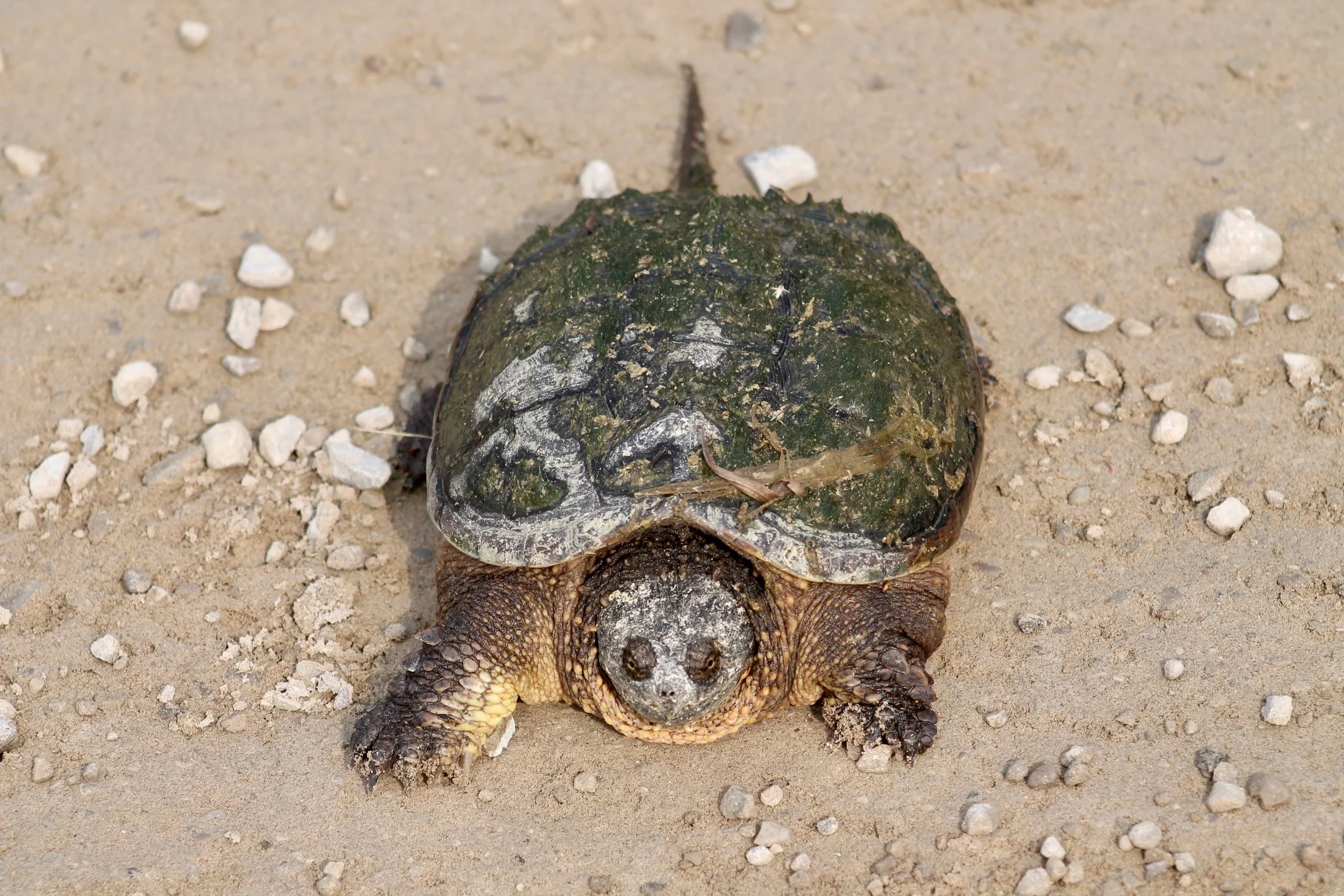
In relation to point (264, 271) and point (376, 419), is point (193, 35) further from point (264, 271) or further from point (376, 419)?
point (376, 419)

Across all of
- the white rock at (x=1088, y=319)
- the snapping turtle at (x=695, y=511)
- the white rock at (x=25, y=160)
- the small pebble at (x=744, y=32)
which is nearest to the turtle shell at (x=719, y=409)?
the snapping turtle at (x=695, y=511)

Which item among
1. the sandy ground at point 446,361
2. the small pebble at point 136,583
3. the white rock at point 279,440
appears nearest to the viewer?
the sandy ground at point 446,361

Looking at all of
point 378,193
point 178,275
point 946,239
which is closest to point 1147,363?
point 946,239

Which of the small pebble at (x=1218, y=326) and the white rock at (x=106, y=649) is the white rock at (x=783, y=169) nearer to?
the small pebble at (x=1218, y=326)

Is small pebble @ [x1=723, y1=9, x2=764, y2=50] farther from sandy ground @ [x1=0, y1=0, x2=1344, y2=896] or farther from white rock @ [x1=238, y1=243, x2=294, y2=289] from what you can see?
white rock @ [x1=238, y1=243, x2=294, y2=289]

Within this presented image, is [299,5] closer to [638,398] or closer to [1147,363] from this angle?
[638,398]

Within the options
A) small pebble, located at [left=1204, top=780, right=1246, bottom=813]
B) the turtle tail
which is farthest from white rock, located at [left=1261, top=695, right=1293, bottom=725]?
the turtle tail
